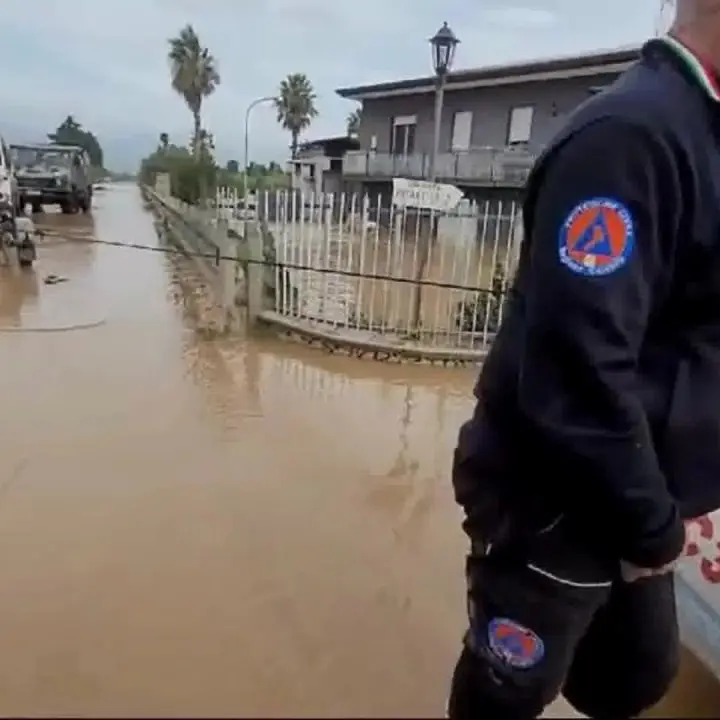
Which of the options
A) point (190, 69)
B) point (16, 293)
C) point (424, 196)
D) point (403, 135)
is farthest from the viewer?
point (190, 69)

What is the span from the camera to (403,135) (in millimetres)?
21156

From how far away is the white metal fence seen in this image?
700 cm

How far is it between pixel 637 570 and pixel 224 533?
8.35ft

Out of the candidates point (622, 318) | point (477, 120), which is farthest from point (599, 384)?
point (477, 120)

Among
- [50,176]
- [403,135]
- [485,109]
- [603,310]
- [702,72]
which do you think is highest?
[485,109]

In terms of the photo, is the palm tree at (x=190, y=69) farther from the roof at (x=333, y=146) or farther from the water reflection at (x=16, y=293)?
the water reflection at (x=16, y=293)

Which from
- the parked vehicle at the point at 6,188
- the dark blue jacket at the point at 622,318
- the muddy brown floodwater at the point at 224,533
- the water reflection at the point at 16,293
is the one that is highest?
the dark blue jacket at the point at 622,318

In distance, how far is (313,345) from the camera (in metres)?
7.01

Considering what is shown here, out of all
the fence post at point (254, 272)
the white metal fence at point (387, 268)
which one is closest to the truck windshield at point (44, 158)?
the white metal fence at point (387, 268)

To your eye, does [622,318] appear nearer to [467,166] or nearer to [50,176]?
[467,166]

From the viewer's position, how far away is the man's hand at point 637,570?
1.23 m

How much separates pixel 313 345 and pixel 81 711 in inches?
190

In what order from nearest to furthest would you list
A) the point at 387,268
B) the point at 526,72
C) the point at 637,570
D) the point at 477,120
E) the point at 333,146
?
the point at 637,570 < the point at 387,268 < the point at 526,72 < the point at 477,120 < the point at 333,146

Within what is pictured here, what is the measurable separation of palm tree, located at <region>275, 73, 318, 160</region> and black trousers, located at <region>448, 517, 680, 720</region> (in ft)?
140
